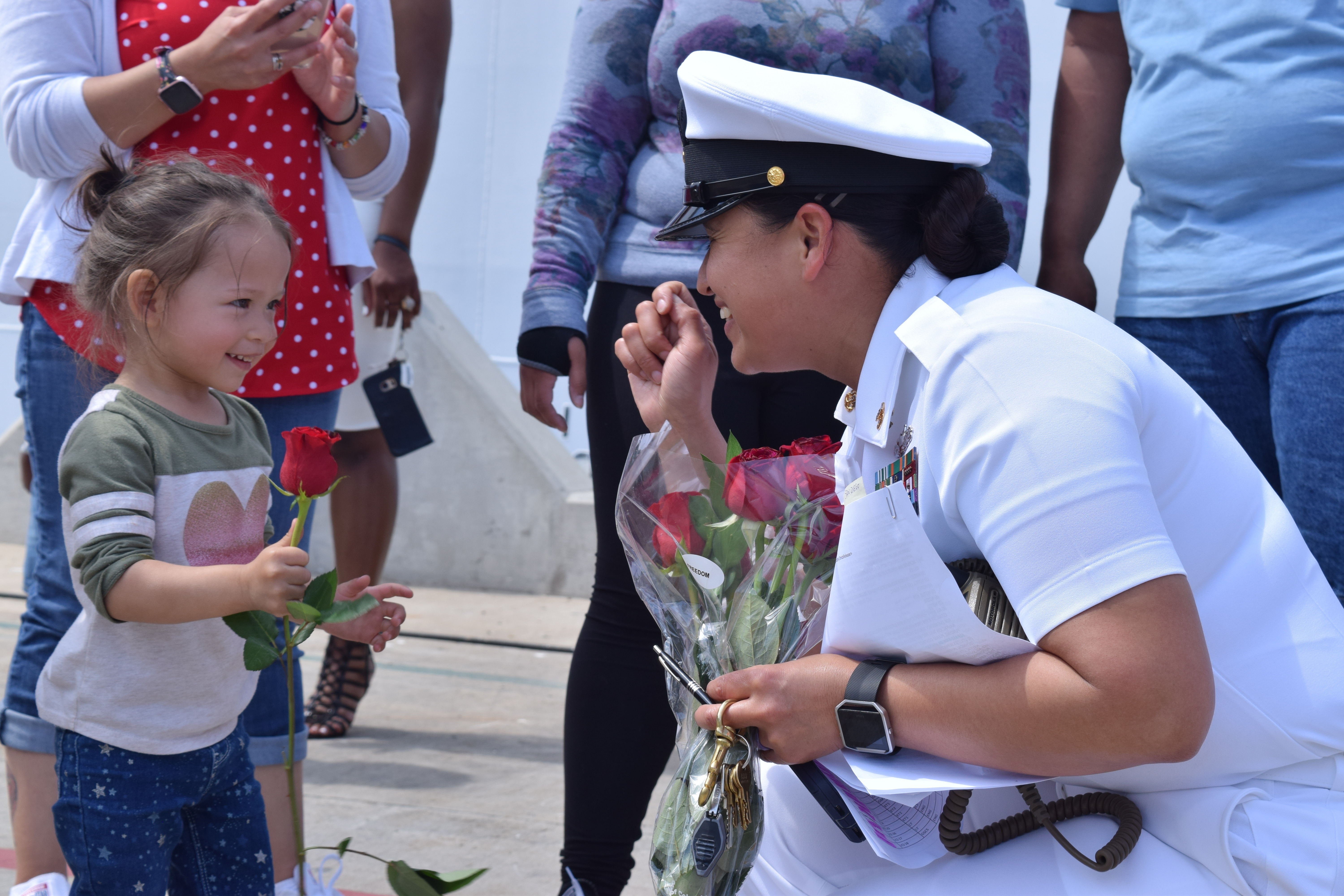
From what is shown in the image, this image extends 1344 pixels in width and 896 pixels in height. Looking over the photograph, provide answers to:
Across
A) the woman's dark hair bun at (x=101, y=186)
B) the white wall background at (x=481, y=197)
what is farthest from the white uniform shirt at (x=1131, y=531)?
the white wall background at (x=481, y=197)

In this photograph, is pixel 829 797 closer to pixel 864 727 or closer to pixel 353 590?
pixel 864 727

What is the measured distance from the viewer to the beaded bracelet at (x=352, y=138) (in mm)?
2234

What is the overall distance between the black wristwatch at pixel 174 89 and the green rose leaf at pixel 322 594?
876 millimetres

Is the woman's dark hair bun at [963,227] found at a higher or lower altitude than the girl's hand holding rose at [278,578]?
higher

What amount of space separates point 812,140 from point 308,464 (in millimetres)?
702

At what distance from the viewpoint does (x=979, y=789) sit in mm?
1501

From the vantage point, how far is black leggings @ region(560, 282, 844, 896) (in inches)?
83.1

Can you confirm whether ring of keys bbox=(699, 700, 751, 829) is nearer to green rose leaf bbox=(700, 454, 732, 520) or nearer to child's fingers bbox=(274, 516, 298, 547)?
green rose leaf bbox=(700, 454, 732, 520)

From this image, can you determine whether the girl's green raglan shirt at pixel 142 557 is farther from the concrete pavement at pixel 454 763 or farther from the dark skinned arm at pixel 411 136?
the dark skinned arm at pixel 411 136

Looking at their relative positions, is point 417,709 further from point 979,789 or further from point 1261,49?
point 1261,49

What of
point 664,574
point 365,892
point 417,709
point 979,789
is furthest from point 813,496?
point 417,709

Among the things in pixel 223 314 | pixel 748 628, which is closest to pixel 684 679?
pixel 748 628

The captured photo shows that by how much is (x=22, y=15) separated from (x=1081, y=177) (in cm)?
189

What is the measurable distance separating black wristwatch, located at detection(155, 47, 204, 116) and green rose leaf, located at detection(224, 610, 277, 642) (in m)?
0.85
